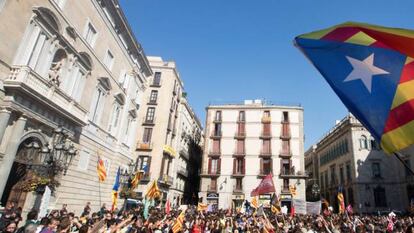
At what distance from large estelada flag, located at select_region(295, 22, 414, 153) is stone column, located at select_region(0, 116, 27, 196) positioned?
12767 millimetres

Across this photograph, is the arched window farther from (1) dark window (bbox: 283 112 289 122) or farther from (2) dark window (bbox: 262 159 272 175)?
(2) dark window (bbox: 262 159 272 175)

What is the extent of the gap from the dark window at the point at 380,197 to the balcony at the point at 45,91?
138ft

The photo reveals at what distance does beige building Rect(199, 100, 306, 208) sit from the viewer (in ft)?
148

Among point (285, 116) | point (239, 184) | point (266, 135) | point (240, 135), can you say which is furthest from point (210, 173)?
point (285, 116)

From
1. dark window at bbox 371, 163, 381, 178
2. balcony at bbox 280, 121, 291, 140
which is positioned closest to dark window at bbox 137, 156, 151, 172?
balcony at bbox 280, 121, 291, 140

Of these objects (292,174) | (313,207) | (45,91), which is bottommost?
(313,207)

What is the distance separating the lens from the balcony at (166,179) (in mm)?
37394

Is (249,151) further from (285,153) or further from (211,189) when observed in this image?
(211,189)

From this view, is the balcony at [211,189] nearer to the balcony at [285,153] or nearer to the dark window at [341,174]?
the balcony at [285,153]

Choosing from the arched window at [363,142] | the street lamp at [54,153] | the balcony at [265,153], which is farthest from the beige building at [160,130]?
the arched window at [363,142]

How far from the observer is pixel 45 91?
14.2 meters

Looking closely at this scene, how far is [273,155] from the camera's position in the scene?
154 feet

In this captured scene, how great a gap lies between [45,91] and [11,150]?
3.34m

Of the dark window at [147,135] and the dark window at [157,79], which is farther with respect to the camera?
the dark window at [157,79]
